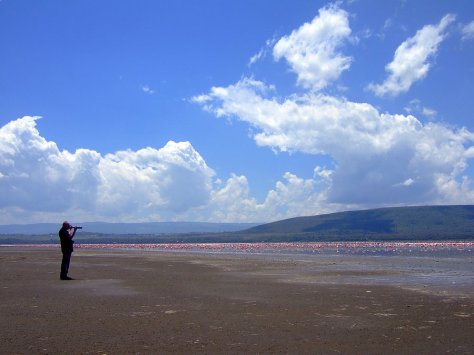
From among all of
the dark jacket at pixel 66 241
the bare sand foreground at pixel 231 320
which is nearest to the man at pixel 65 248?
the dark jacket at pixel 66 241

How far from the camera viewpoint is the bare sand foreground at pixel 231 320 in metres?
9.68

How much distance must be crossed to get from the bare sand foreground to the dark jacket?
2.76m

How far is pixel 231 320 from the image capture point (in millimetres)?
12297

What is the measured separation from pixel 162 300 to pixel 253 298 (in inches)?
121

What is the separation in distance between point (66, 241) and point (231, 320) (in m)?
13.2

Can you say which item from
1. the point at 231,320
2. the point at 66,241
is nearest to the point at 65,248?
the point at 66,241

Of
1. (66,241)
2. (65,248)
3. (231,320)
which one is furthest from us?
(66,241)

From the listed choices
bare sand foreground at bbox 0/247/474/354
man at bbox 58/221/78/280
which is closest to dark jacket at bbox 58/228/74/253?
man at bbox 58/221/78/280

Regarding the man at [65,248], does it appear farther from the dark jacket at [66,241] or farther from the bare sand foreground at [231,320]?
the bare sand foreground at [231,320]

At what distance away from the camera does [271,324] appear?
11828 millimetres

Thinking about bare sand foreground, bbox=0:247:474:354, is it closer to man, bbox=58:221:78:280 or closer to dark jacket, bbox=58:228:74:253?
man, bbox=58:221:78:280

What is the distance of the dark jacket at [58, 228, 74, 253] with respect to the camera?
73.4 feet

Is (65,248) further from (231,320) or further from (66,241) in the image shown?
(231,320)

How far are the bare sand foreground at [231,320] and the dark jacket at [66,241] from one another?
109 inches
